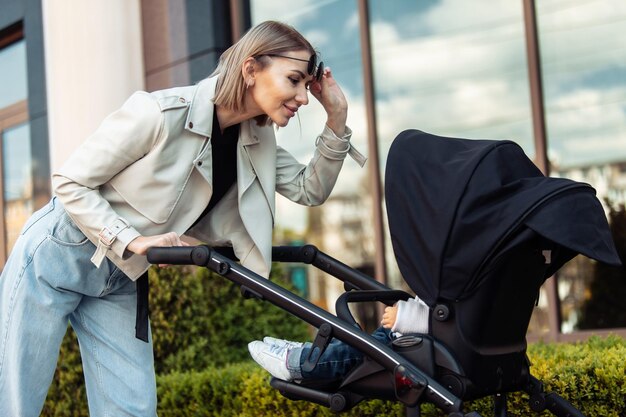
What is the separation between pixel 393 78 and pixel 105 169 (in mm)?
5161

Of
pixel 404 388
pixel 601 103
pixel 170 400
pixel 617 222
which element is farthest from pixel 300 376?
pixel 601 103

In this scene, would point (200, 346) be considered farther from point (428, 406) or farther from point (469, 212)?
point (469, 212)

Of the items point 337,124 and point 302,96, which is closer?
point 302,96

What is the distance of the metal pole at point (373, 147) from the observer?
772 centimetres

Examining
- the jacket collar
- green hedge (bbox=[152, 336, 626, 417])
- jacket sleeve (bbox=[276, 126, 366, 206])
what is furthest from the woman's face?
green hedge (bbox=[152, 336, 626, 417])

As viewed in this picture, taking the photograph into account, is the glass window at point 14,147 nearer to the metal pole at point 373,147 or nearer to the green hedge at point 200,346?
the metal pole at point 373,147

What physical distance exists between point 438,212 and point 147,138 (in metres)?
1.04

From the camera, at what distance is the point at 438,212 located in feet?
9.78

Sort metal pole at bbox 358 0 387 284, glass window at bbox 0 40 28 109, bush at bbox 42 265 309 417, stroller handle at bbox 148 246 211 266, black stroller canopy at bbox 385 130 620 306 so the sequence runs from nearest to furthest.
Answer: black stroller canopy at bbox 385 130 620 306 < stroller handle at bbox 148 246 211 266 < bush at bbox 42 265 309 417 < metal pole at bbox 358 0 387 284 < glass window at bbox 0 40 28 109

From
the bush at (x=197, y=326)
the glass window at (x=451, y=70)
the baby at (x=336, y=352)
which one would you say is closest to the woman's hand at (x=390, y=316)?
the baby at (x=336, y=352)

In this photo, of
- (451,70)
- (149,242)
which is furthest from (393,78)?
(149,242)

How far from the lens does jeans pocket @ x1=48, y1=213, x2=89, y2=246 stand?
3.36 m

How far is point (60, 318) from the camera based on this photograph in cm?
340

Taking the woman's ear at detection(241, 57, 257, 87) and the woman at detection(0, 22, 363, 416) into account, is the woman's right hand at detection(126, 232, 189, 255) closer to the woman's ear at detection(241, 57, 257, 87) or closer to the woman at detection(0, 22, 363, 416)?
the woman at detection(0, 22, 363, 416)
